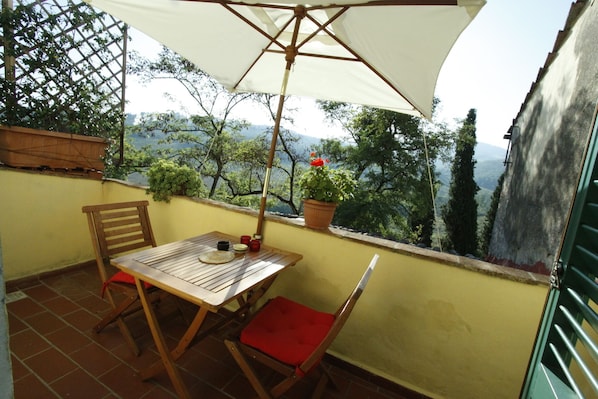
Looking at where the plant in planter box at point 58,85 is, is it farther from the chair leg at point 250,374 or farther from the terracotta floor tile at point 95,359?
the chair leg at point 250,374

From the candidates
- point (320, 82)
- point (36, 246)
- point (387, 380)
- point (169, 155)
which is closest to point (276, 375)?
point (387, 380)

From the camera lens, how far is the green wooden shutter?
0.85 m

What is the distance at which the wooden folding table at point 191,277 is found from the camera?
1.45 meters

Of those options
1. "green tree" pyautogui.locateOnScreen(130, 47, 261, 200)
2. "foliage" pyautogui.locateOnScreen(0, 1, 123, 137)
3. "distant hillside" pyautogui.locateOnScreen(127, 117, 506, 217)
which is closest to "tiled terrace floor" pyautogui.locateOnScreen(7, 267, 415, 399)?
"foliage" pyautogui.locateOnScreen(0, 1, 123, 137)

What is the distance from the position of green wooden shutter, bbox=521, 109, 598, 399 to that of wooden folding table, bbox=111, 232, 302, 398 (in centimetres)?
125

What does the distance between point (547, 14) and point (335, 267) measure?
21.5 ft

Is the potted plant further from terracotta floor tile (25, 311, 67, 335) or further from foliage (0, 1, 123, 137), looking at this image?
foliage (0, 1, 123, 137)

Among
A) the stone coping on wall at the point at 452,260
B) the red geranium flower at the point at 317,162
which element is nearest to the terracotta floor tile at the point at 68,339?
the stone coping on wall at the point at 452,260

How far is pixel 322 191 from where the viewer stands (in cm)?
222

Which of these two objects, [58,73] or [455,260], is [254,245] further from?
[58,73]

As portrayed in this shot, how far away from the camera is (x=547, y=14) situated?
517cm

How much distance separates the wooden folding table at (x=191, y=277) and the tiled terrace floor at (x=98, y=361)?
181 millimetres

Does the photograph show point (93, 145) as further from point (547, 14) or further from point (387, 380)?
point (547, 14)

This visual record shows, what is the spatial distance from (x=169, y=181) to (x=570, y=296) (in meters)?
2.94
